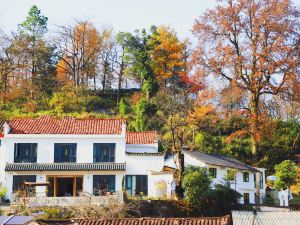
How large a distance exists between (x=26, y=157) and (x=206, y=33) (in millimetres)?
17876

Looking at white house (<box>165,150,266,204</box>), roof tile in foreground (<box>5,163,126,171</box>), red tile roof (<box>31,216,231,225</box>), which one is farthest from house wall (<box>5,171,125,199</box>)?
red tile roof (<box>31,216,231,225</box>)

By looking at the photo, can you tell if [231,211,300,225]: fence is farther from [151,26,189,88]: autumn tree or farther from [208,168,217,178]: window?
[151,26,189,88]: autumn tree

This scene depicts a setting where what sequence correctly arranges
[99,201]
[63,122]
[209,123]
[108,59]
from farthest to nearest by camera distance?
[108,59], [209,123], [63,122], [99,201]

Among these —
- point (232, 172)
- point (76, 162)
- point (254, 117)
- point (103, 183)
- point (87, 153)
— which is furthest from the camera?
point (232, 172)

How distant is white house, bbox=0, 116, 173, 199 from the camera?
41.7m

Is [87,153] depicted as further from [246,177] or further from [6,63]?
[6,63]

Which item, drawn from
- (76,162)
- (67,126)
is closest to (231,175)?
(76,162)

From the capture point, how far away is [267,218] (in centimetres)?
2475

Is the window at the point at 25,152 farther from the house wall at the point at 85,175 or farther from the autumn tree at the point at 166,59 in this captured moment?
the autumn tree at the point at 166,59

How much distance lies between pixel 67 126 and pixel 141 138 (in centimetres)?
603

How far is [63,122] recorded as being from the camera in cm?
4456

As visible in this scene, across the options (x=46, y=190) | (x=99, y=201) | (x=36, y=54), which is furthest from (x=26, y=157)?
(x=36, y=54)

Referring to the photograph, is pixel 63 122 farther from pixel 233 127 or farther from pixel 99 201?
pixel 233 127

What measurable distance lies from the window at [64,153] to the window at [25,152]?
154cm
